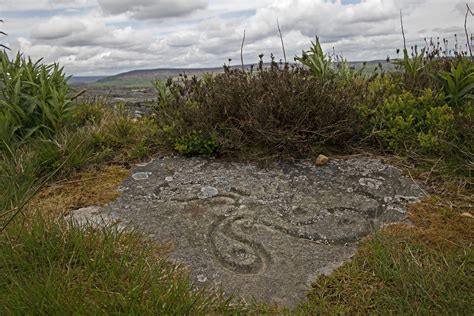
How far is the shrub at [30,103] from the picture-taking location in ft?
13.8

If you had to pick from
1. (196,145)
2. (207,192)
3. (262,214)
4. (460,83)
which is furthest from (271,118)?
(460,83)

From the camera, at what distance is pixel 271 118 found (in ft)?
13.1

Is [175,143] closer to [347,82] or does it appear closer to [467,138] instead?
[347,82]

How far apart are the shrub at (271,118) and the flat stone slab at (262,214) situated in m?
0.22

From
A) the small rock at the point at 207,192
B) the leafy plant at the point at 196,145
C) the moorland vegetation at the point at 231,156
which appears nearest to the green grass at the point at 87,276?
the moorland vegetation at the point at 231,156

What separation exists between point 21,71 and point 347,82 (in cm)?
352

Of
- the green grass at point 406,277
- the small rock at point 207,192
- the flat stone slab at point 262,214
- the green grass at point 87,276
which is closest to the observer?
the green grass at point 87,276

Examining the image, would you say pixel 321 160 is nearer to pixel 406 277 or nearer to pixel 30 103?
pixel 406 277

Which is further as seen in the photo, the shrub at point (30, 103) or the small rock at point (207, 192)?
the shrub at point (30, 103)

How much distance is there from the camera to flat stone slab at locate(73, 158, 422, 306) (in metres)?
2.63

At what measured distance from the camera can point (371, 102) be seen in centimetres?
433

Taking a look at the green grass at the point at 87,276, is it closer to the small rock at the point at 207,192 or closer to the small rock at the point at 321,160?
the small rock at the point at 207,192

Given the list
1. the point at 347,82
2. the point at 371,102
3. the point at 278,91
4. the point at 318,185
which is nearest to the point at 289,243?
the point at 318,185

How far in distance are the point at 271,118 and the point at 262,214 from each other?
3.67 ft
